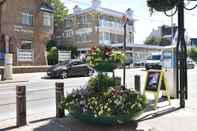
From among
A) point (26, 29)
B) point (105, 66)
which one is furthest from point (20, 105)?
point (26, 29)

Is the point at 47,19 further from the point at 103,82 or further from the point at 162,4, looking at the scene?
the point at 103,82

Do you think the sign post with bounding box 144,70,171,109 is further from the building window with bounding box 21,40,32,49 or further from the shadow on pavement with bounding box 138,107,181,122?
the building window with bounding box 21,40,32,49

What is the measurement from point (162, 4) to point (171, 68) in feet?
8.46

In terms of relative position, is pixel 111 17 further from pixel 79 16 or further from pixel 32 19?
pixel 32 19

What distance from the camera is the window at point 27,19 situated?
40188 millimetres

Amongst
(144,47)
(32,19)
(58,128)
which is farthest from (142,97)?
(144,47)

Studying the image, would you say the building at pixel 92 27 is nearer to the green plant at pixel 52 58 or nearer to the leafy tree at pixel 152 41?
the green plant at pixel 52 58

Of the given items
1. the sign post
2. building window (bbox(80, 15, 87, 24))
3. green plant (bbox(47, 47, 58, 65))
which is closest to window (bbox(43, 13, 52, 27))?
green plant (bbox(47, 47, 58, 65))

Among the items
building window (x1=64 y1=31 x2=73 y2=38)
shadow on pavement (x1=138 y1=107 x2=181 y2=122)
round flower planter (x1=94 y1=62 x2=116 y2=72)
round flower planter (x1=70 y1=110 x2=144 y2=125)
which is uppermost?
building window (x1=64 y1=31 x2=73 y2=38)

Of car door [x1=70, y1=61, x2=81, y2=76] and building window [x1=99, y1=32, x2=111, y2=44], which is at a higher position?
building window [x1=99, y1=32, x2=111, y2=44]

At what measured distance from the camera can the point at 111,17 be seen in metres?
68.1

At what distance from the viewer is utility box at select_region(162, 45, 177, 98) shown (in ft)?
42.8

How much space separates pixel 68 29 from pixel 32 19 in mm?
29650

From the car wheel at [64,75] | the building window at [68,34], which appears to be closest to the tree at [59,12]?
the building window at [68,34]
